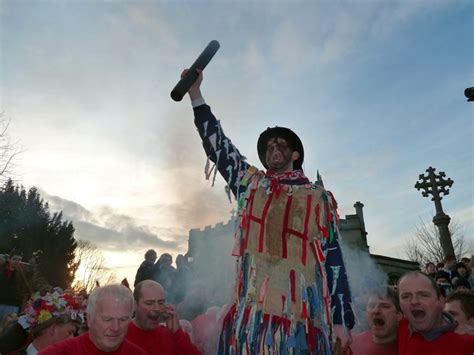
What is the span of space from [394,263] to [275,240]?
2869cm

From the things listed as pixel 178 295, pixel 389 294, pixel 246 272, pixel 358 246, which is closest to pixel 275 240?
pixel 246 272

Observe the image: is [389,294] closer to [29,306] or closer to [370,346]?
[370,346]

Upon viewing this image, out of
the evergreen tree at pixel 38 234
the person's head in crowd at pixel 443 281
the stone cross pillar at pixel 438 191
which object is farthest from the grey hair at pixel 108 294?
the evergreen tree at pixel 38 234

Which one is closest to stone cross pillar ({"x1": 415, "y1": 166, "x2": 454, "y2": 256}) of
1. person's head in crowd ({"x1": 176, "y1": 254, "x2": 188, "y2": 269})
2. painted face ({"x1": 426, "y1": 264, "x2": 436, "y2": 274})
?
painted face ({"x1": 426, "y1": 264, "x2": 436, "y2": 274})

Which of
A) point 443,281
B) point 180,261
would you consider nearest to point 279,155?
point 180,261

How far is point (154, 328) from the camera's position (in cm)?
359

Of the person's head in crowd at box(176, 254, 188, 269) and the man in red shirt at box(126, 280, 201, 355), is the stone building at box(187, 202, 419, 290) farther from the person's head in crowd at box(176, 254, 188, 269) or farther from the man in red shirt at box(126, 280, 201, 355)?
the man in red shirt at box(126, 280, 201, 355)

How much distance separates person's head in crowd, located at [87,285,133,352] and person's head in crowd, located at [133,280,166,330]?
877mm

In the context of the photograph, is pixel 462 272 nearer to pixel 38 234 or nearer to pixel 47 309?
pixel 47 309

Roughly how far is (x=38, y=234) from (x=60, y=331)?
25.2 m

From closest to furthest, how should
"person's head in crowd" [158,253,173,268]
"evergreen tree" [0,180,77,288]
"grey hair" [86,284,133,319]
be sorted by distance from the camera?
"grey hair" [86,284,133,319] < "person's head in crowd" [158,253,173,268] < "evergreen tree" [0,180,77,288]

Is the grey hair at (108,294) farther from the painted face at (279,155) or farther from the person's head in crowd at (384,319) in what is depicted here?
the person's head in crowd at (384,319)

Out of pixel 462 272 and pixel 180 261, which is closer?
pixel 462 272

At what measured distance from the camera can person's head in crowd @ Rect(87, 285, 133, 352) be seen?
2.56 metres
